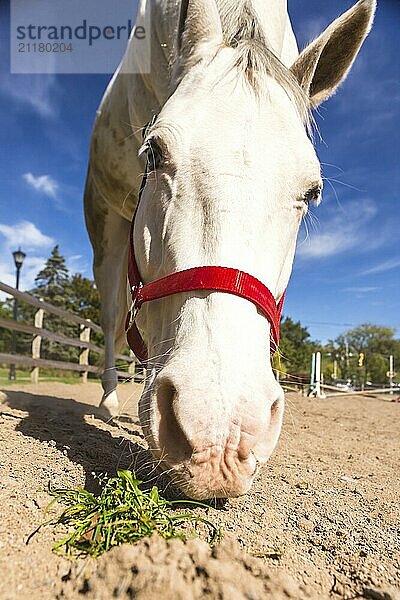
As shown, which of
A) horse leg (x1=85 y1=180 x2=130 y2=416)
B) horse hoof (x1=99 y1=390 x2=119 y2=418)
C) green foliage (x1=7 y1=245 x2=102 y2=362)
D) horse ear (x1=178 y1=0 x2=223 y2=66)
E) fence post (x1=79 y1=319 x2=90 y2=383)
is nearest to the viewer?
horse ear (x1=178 y1=0 x2=223 y2=66)

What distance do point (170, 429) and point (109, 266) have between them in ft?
11.3

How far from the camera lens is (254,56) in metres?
1.99

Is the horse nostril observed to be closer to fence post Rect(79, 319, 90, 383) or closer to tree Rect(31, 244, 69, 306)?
fence post Rect(79, 319, 90, 383)

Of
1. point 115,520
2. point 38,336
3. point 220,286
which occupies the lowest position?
point 115,520

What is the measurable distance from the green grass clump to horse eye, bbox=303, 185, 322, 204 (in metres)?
1.27

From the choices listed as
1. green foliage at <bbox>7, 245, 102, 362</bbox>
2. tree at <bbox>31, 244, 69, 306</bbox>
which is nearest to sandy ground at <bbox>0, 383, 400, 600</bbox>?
green foliage at <bbox>7, 245, 102, 362</bbox>

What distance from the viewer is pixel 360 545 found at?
1.52 metres

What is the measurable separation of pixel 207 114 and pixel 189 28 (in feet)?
2.41

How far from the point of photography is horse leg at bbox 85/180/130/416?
451 centimetres

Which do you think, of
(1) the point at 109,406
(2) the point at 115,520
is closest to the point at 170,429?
(2) the point at 115,520

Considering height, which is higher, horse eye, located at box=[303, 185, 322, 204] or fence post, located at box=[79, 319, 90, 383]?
horse eye, located at box=[303, 185, 322, 204]

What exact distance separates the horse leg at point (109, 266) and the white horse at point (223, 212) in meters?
1.92

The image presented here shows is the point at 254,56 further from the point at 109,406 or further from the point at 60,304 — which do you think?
the point at 60,304

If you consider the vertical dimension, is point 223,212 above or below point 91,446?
above
